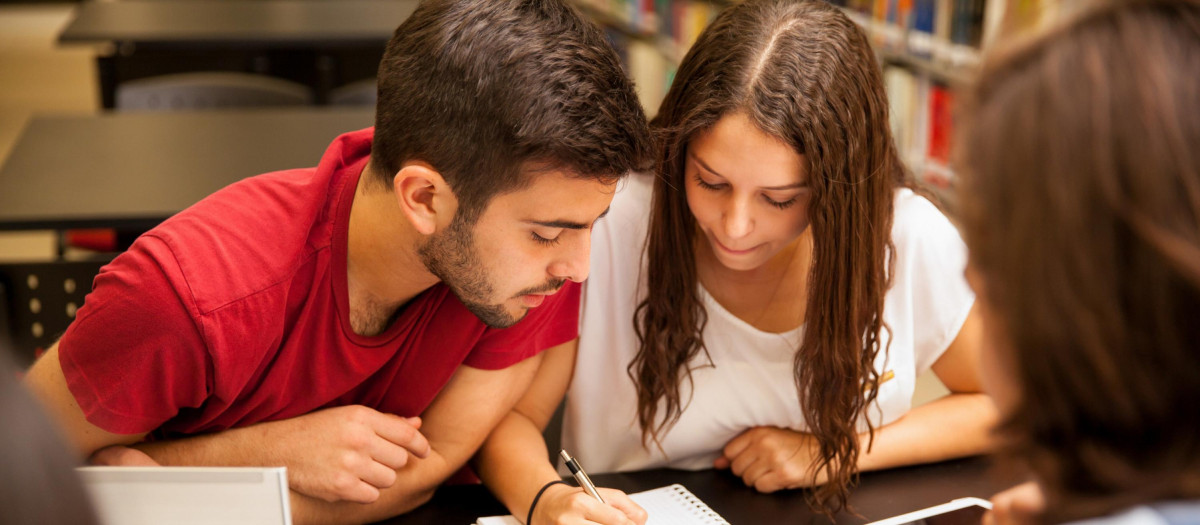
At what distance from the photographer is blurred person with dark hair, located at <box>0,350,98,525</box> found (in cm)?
43

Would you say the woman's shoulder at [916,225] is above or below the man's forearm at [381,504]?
above

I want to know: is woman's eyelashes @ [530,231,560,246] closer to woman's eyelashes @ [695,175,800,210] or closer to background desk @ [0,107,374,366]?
woman's eyelashes @ [695,175,800,210]

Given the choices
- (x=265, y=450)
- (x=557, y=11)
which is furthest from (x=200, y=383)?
(x=557, y=11)

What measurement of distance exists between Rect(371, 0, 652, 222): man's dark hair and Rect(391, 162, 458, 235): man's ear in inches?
0.5

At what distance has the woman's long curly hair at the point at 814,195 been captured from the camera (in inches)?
46.9

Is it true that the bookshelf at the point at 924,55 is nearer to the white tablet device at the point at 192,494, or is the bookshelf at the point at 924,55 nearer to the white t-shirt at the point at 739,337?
the white t-shirt at the point at 739,337

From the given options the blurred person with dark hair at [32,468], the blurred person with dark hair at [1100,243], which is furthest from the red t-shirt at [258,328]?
the blurred person with dark hair at [1100,243]

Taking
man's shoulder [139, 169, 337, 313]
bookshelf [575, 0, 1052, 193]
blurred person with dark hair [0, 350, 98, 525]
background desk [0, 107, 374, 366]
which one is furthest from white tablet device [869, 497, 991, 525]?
bookshelf [575, 0, 1052, 193]

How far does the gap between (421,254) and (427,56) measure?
0.77 ft

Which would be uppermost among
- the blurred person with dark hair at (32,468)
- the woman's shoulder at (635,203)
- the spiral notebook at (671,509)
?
the blurred person with dark hair at (32,468)

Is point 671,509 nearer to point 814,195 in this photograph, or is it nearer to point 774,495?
point 774,495

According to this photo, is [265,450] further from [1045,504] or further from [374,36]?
[374,36]

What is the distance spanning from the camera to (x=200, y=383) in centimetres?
112

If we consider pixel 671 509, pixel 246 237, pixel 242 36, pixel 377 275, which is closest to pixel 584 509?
pixel 671 509
